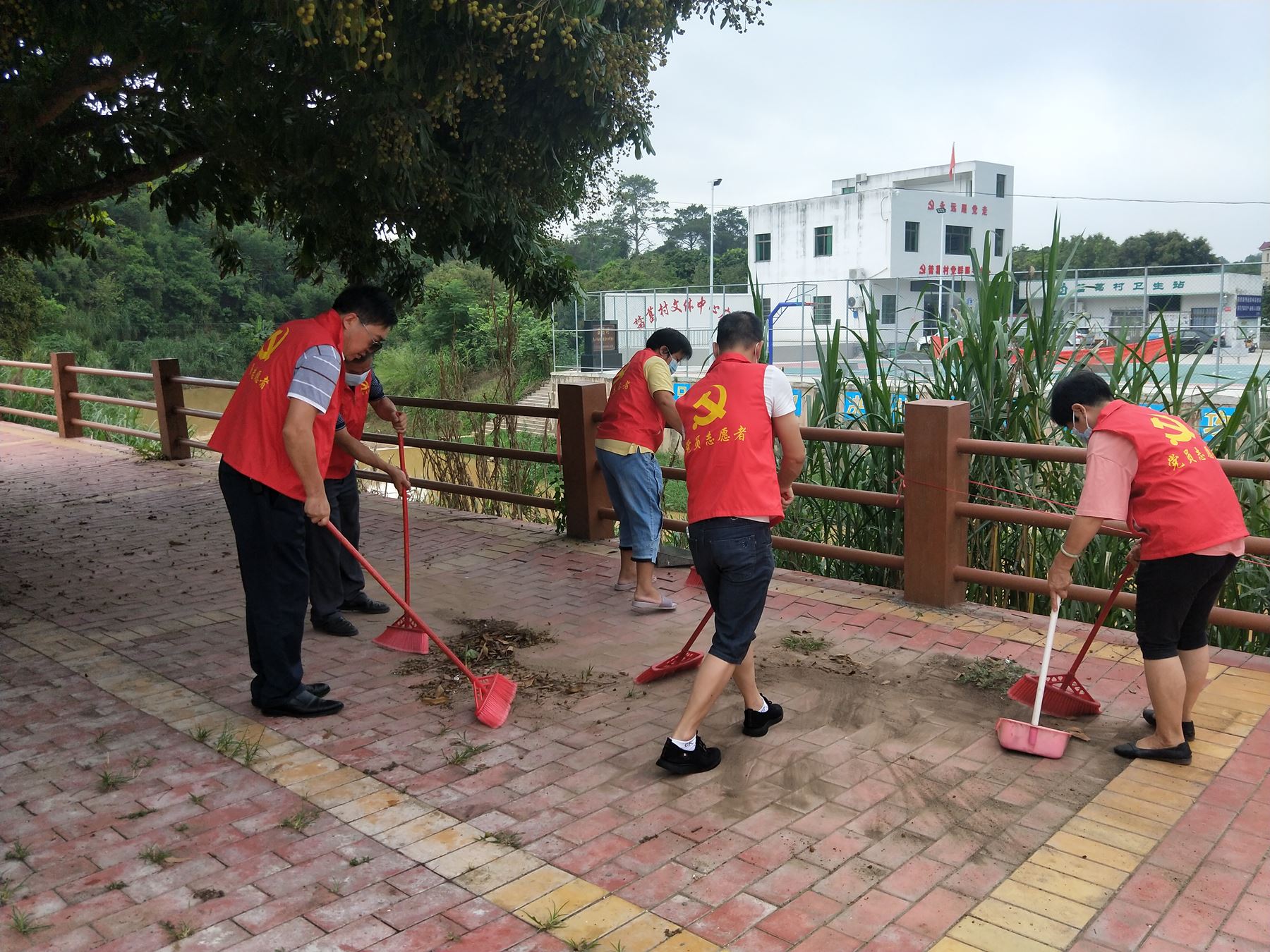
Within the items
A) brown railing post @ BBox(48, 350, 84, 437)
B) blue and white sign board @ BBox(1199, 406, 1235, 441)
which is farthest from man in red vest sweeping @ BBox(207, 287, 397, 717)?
brown railing post @ BBox(48, 350, 84, 437)

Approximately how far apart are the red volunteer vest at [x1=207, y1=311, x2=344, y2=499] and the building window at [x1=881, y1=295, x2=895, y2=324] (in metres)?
24.0

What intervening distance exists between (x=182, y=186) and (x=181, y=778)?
5626 mm

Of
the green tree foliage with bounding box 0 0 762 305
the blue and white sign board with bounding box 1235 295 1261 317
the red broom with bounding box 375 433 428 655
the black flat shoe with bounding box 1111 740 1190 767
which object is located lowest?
the black flat shoe with bounding box 1111 740 1190 767

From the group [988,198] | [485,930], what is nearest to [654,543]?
[485,930]

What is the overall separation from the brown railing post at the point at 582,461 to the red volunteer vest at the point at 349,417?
77.4 inches

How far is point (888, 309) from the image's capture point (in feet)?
120

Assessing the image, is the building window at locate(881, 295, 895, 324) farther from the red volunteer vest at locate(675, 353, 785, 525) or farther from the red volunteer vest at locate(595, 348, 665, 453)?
the red volunteer vest at locate(675, 353, 785, 525)

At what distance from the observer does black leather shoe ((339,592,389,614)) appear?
20.5 ft

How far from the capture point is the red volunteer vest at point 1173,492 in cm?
378

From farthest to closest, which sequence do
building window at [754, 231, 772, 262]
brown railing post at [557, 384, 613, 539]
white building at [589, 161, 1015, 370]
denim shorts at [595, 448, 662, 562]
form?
1. building window at [754, 231, 772, 262]
2. white building at [589, 161, 1015, 370]
3. brown railing post at [557, 384, 613, 539]
4. denim shorts at [595, 448, 662, 562]

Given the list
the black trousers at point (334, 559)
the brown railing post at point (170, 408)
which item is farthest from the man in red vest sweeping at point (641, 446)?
the brown railing post at point (170, 408)

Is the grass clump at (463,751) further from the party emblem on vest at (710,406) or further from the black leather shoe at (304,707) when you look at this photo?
the party emblem on vest at (710,406)

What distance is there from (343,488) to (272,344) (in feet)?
5.29

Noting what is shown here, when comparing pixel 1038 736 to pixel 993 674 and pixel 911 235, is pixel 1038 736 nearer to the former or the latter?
pixel 993 674
